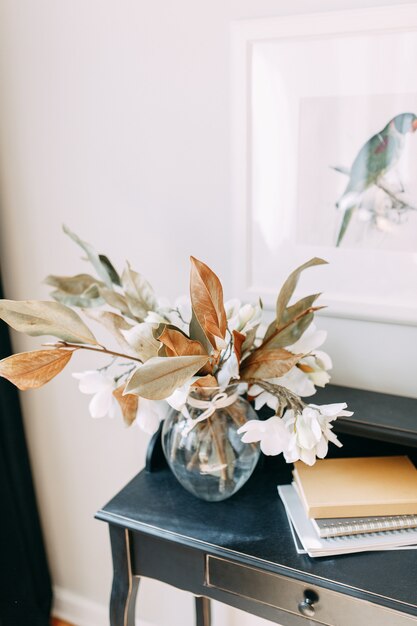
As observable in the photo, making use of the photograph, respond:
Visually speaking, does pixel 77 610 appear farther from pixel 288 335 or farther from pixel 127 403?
pixel 288 335

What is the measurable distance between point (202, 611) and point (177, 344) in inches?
35.1

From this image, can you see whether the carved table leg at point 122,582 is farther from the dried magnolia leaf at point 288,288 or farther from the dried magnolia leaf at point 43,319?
the dried magnolia leaf at point 288,288

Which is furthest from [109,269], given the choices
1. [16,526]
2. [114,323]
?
[16,526]

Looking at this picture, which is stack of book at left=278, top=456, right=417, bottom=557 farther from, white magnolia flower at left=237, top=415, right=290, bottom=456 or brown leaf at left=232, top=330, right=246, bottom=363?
brown leaf at left=232, top=330, right=246, bottom=363

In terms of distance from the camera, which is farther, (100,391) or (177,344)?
(100,391)

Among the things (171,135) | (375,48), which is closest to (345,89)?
(375,48)

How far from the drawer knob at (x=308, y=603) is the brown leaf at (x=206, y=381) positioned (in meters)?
0.34

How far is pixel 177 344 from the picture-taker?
0.78 m

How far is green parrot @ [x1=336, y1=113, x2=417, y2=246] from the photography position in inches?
36.4

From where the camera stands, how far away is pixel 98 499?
60.0 inches

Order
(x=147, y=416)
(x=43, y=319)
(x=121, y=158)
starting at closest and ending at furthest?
(x=43, y=319) → (x=147, y=416) → (x=121, y=158)

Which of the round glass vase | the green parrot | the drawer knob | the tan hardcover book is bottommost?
the drawer knob

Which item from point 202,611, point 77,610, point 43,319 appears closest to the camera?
point 43,319

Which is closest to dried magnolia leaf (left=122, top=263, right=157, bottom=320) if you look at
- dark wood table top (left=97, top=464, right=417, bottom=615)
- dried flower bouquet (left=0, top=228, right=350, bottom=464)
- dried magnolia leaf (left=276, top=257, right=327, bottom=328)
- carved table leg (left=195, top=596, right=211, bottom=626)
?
dried flower bouquet (left=0, top=228, right=350, bottom=464)
